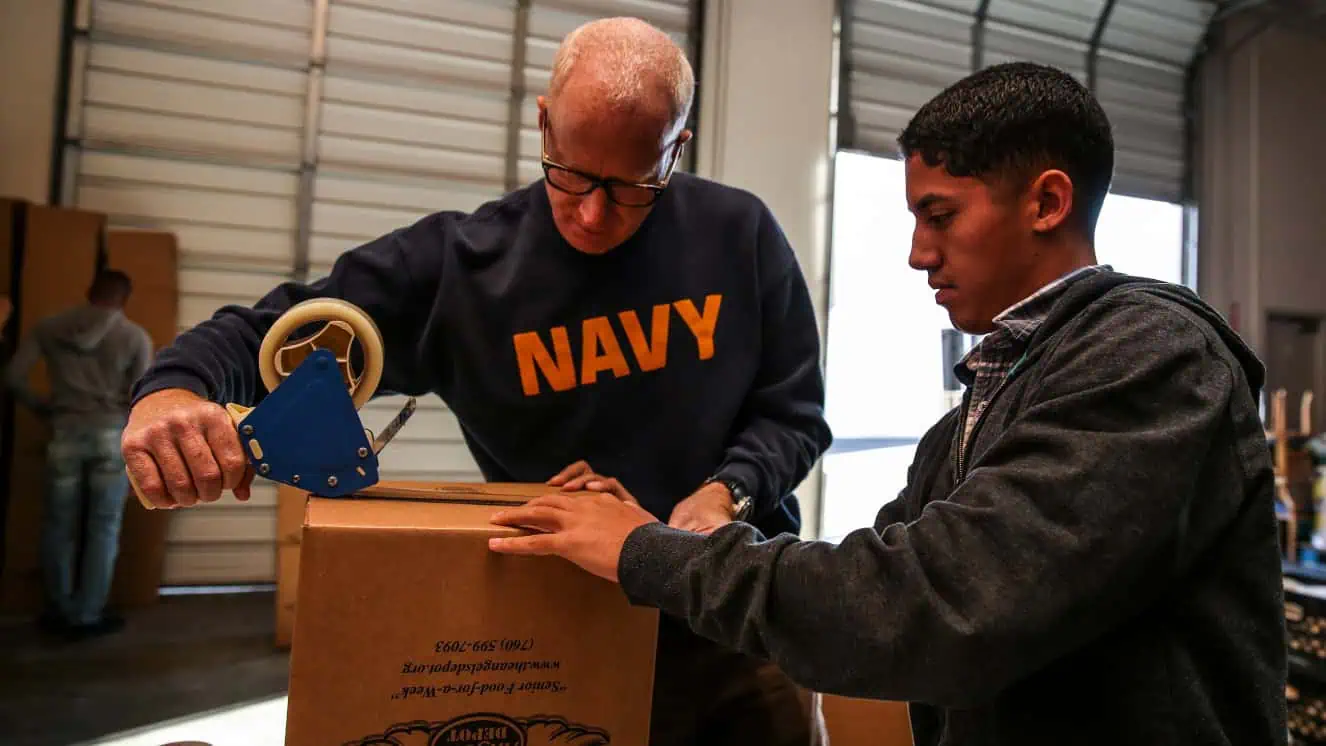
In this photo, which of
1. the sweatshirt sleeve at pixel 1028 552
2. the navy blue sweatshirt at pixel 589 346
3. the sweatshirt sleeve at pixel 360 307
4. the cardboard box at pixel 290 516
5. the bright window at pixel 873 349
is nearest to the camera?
the sweatshirt sleeve at pixel 1028 552

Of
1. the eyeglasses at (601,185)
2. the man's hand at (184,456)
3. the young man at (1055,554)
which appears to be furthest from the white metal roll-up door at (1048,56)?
the man's hand at (184,456)

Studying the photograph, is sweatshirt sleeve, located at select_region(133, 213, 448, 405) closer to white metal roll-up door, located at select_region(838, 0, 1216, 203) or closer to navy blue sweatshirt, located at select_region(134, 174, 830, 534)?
navy blue sweatshirt, located at select_region(134, 174, 830, 534)

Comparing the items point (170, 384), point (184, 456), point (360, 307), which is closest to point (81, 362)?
point (360, 307)

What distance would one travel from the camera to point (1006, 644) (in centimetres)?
60

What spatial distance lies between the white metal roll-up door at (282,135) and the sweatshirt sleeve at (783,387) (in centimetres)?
264

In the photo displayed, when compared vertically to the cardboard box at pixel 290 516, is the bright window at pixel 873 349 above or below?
above

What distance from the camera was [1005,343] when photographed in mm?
854

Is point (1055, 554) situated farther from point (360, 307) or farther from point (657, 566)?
point (360, 307)

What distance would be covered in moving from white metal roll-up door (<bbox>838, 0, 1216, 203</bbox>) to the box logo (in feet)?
12.1

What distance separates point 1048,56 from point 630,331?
14.5 feet

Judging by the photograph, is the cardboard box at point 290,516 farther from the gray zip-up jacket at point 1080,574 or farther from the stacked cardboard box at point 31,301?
the gray zip-up jacket at point 1080,574

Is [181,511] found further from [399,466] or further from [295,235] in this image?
[295,235]

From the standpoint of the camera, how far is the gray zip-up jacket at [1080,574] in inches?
23.9

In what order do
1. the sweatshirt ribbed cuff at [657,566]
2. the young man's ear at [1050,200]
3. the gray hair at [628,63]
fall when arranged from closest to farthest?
the sweatshirt ribbed cuff at [657,566] → the young man's ear at [1050,200] → the gray hair at [628,63]
